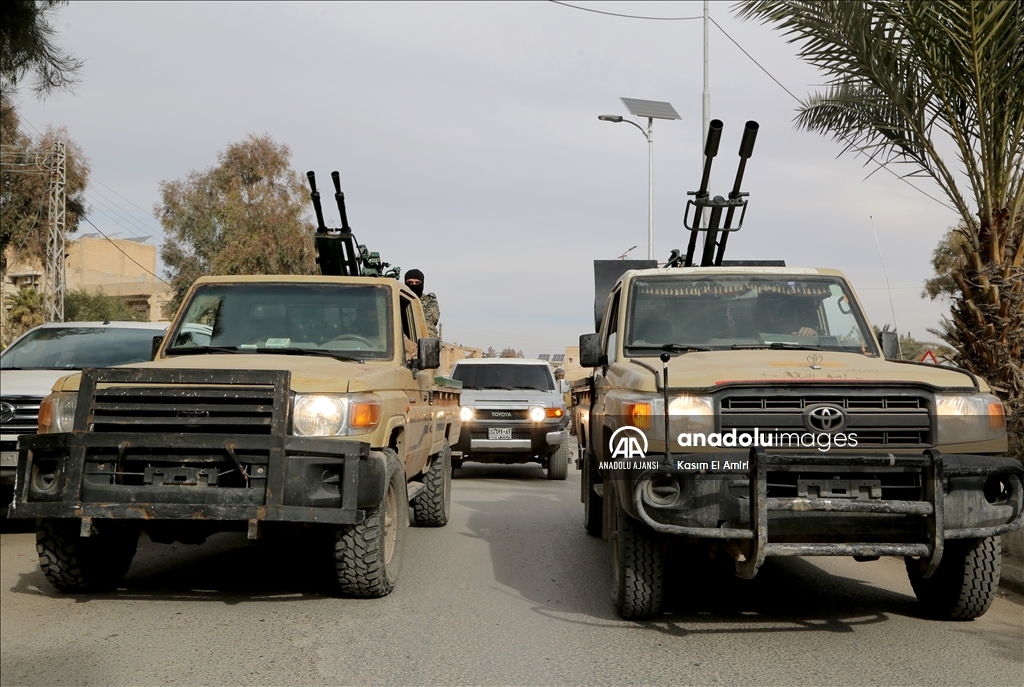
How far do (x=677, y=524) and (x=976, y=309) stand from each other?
4771mm

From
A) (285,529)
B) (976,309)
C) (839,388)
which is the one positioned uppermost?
(976,309)

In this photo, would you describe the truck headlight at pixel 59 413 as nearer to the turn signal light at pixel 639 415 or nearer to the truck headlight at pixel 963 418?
the turn signal light at pixel 639 415

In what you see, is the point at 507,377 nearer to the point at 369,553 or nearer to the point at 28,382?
the point at 28,382

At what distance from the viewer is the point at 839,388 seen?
17.7 ft

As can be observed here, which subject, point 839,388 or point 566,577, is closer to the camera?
point 839,388

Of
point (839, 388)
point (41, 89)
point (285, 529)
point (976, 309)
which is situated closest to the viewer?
point (839, 388)

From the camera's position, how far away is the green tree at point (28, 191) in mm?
29172

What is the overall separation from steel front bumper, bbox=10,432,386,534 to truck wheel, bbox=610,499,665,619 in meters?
1.52

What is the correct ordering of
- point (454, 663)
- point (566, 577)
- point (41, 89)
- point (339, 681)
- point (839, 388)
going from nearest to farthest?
point (339, 681) < point (454, 663) < point (839, 388) < point (566, 577) < point (41, 89)

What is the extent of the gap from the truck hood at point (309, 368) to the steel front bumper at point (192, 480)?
38 cm

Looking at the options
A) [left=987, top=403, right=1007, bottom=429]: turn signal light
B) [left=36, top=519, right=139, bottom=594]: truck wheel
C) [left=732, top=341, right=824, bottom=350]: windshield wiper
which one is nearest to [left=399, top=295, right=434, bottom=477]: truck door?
[left=36, top=519, right=139, bottom=594]: truck wheel

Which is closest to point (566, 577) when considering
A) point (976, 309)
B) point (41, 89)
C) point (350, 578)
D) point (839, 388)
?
point (350, 578)

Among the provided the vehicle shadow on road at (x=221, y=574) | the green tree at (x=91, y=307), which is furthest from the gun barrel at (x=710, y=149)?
the green tree at (x=91, y=307)

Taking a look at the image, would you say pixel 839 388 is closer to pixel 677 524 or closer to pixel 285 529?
pixel 677 524
